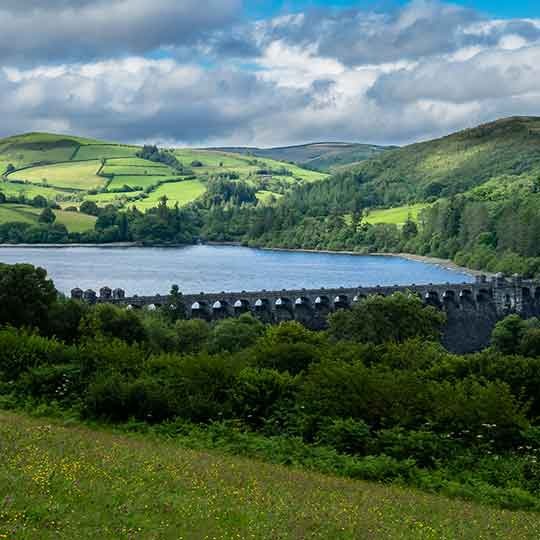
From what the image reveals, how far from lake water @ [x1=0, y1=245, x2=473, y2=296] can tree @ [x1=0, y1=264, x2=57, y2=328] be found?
6579 centimetres

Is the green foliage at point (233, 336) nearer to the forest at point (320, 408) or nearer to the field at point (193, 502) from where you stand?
the forest at point (320, 408)

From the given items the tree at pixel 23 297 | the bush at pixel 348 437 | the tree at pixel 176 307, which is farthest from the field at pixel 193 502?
the tree at pixel 176 307

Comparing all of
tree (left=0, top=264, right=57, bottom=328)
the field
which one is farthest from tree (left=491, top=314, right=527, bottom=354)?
the field

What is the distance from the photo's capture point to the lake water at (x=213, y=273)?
140m

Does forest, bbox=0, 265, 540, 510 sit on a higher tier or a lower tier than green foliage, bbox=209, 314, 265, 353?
higher

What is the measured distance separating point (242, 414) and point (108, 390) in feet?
16.4

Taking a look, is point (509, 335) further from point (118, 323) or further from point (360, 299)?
point (118, 323)

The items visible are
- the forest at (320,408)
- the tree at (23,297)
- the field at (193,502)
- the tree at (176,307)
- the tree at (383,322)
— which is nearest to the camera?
the field at (193,502)

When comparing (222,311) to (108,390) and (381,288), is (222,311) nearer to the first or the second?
(381,288)

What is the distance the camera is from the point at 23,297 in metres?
59.7

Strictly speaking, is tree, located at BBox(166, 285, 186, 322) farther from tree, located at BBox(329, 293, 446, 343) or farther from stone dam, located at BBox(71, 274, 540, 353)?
tree, located at BBox(329, 293, 446, 343)

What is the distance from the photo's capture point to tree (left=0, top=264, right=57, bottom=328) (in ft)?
192

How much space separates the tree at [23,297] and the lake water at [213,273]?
65793 mm

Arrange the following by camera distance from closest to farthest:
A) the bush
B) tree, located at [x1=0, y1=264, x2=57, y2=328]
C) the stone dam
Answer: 1. the bush
2. tree, located at [x1=0, y1=264, x2=57, y2=328]
3. the stone dam
